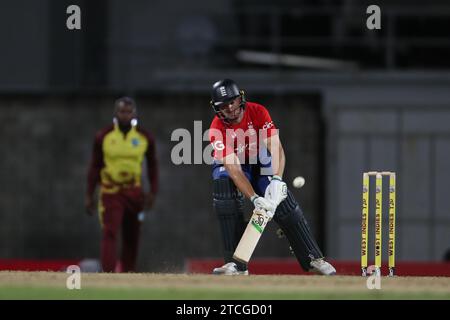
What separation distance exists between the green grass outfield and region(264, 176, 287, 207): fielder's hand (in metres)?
0.59

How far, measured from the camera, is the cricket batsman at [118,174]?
1537 cm

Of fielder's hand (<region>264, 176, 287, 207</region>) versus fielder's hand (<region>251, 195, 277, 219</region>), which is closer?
fielder's hand (<region>251, 195, 277, 219</region>)

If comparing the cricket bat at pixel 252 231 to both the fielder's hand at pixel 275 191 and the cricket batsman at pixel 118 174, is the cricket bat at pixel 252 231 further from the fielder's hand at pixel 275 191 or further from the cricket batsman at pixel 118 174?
the cricket batsman at pixel 118 174

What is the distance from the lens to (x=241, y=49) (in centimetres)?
2114

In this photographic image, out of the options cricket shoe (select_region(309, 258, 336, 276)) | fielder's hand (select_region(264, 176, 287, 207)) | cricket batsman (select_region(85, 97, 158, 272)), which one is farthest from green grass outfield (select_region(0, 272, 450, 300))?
cricket batsman (select_region(85, 97, 158, 272))

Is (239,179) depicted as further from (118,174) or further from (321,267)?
(118,174)

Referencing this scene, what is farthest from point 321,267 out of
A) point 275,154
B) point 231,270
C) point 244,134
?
point 244,134

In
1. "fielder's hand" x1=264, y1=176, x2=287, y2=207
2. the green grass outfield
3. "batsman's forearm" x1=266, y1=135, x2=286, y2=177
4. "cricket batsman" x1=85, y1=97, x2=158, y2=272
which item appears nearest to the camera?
the green grass outfield

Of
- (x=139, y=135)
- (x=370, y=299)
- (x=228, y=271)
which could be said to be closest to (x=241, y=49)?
(x=139, y=135)

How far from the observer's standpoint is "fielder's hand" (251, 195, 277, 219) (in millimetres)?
12258

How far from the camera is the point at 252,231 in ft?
40.3

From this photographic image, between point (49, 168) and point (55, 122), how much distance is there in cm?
58

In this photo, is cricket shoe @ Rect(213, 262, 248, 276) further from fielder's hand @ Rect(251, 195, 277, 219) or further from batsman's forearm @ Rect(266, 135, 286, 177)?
batsman's forearm @ Rect(266, 135, 286, 177)

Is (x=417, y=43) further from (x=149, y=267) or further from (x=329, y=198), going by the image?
(x=149, y=267)
